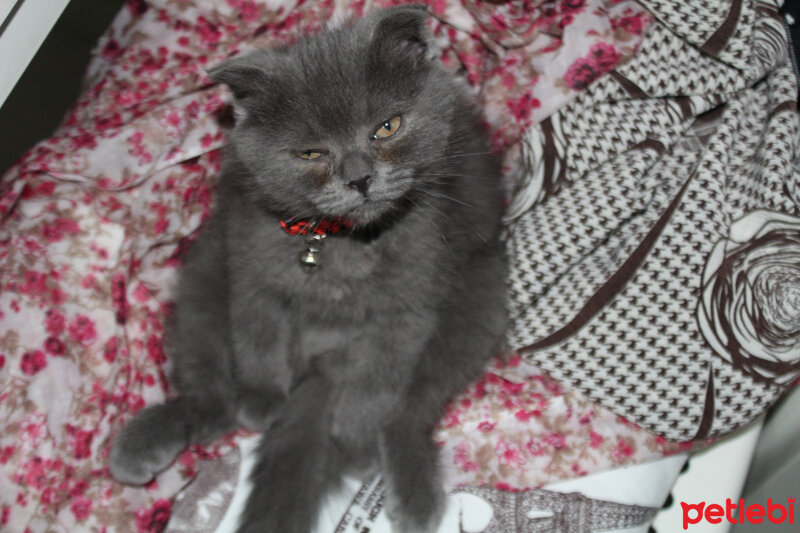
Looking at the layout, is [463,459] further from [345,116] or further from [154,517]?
[345,116]

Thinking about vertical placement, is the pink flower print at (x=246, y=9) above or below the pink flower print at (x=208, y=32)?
above

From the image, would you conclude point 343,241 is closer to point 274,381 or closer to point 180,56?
point 274,381

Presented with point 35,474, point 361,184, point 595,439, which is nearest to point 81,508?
point 35,474

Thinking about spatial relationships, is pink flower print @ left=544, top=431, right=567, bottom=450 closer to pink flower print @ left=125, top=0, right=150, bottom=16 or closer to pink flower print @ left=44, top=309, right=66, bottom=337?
pink flower print @ left=44, top=309, right=66, bottom=337

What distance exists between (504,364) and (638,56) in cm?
84

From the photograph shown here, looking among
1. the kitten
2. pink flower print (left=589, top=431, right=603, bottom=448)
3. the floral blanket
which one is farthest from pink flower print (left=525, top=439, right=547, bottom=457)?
the kitten

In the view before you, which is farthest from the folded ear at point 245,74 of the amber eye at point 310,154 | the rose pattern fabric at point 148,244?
the rose pattern fabric at point 148,244

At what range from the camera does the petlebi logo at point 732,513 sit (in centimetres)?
152

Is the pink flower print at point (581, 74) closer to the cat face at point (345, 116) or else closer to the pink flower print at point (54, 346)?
the cat face at point (345, 116)

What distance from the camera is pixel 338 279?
1378 millimetres


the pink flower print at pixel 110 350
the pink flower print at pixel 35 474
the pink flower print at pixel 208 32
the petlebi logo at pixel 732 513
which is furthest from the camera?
the pink flower print at pixel 208 32

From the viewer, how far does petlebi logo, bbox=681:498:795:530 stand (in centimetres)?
152

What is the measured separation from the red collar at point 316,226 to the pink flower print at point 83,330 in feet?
1.94

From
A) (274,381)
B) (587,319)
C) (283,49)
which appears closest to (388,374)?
(274,381)
